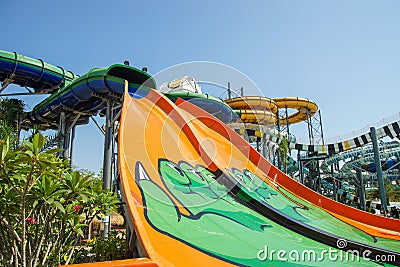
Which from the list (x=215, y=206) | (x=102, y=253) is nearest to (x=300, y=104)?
(x=215, y=206)

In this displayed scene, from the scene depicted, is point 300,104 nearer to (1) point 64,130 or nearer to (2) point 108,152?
(2) point 108,152

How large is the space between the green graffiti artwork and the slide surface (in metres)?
0.02

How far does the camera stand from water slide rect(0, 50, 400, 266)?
369 cm

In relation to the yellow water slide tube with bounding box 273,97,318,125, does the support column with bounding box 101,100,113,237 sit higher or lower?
lower

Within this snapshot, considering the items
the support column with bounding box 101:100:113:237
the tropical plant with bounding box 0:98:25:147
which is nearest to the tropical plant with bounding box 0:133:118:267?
the support column with bounding box 101:100:113:237

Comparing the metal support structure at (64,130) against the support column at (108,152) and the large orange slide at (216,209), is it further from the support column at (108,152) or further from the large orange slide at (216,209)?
the large orange slide at (216,209)

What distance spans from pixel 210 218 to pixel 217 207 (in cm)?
49

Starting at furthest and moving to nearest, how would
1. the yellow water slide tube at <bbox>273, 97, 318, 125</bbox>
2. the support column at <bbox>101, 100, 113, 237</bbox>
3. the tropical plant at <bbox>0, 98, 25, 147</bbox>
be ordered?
1. the yellow water slide tube at <bbox>273, 97, 318, 125</bbox>
2. the tropical plant at <bbox>0, 98, 25, 147</bbox>
3. the support column at <bbox>101, 100, 113, 237</bbox>

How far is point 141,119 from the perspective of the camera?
675cm

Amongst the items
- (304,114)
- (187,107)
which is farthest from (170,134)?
(304,114)

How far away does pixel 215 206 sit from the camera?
4984 millimetres

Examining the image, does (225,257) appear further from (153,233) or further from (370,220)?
(370,220)

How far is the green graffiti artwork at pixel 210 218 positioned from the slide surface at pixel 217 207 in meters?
0.02

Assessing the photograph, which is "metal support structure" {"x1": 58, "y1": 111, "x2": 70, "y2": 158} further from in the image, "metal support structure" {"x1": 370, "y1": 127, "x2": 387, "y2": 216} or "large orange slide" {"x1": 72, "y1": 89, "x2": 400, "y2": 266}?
"metal support structure" {"x1": 370, "y1": 127, "x2": 387, "y2": 216}
